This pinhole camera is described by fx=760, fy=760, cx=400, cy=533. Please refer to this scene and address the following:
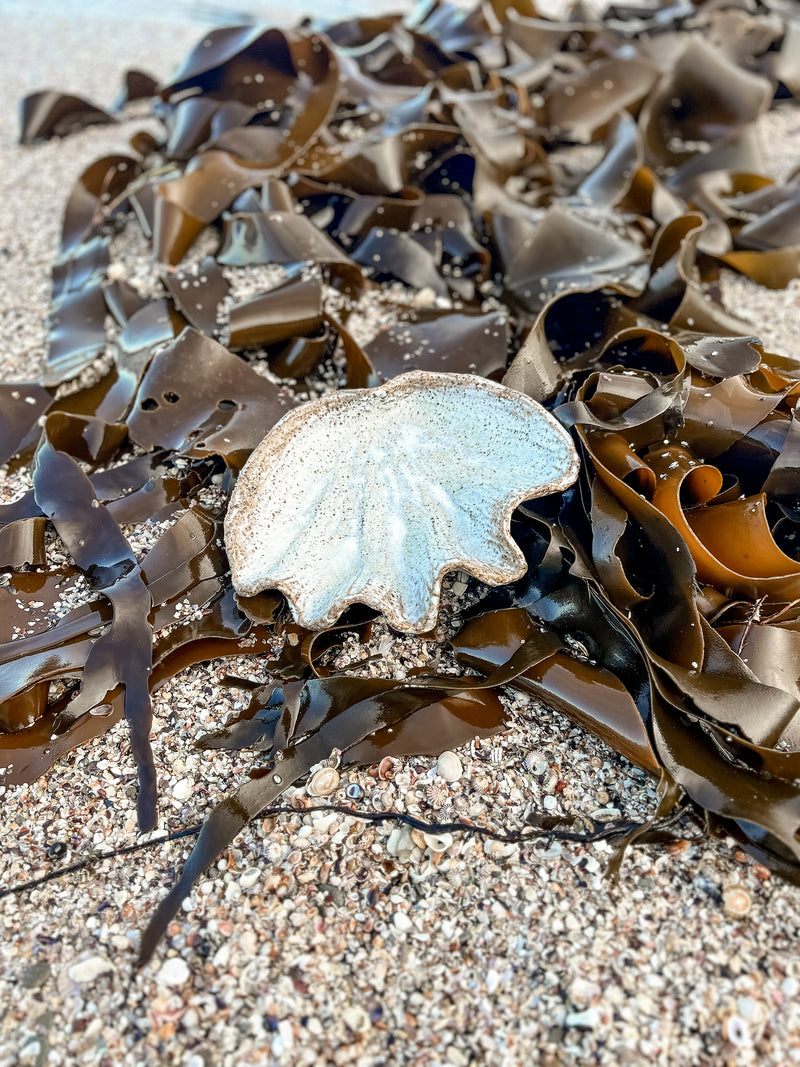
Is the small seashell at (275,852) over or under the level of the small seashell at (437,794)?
over

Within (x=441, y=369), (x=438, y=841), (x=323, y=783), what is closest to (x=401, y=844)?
(x=438, y=841)

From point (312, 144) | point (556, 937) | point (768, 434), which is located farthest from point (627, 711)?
point (312, 144)

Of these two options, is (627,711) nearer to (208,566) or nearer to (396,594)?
(396,594)

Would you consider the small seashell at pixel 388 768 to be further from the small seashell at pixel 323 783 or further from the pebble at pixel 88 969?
the pebble at pixel 88 969

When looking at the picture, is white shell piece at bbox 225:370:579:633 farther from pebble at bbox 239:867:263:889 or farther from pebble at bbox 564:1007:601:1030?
pebble at bbox 564:1007:601:1030

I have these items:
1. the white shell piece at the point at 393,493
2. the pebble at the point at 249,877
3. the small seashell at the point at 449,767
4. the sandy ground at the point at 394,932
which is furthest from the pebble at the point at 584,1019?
the white shell piece at the point at 393,493

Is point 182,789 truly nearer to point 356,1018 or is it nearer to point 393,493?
point 356,1018

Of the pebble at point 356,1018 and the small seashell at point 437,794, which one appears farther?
the small seashell at point 437,794
